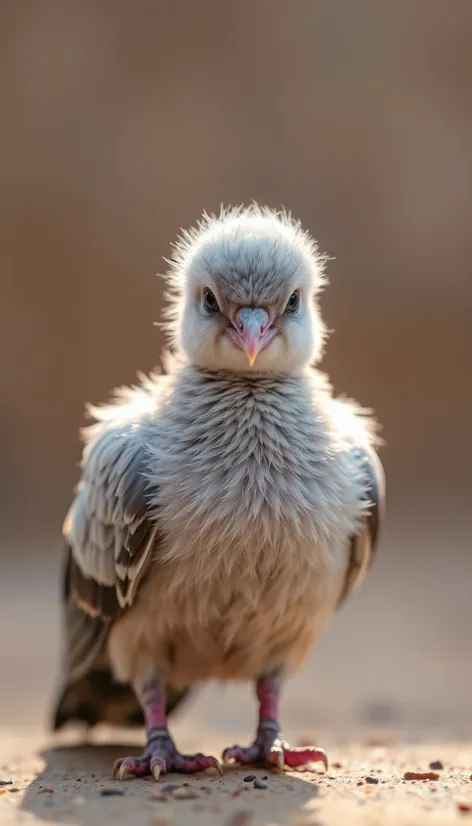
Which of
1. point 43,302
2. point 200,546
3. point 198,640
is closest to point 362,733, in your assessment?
point 198,640

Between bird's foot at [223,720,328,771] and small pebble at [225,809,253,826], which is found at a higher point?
bird's foot at [223,720,328,771]

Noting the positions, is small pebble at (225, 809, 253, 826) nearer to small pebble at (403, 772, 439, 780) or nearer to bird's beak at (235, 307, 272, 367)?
small pebble at (403, 772, 439, 780)

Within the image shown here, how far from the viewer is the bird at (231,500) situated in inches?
164

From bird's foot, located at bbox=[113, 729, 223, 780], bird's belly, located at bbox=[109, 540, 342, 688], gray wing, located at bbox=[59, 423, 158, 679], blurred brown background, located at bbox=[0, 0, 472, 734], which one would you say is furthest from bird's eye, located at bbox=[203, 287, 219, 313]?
blurred brown background, located at bbox=[0, 0, 472, 734]

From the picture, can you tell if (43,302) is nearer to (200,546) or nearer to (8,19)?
(8,19)

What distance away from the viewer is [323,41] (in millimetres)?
13789

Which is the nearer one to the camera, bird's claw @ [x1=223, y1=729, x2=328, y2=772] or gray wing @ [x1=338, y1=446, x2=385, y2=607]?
bird's claw @ [x1=223, y1=729, x2=328, y2=772]

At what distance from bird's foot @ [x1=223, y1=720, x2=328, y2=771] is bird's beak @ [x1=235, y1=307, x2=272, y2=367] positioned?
1511 mm

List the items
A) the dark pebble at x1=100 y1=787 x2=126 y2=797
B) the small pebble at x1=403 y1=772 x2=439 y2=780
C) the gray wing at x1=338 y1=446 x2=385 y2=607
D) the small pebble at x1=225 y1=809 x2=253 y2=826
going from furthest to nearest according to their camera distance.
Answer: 1. the gray wing at x1=338 y1=446 x2=385 y2=607
2. the small pebble at x1=403 y1=772 x2=439 y2=780
3. the dark pebble at x1=100 y1=787 x2=126 y2=797
4. the small pebble at x1=225 y1=809 x2=253 y2=826

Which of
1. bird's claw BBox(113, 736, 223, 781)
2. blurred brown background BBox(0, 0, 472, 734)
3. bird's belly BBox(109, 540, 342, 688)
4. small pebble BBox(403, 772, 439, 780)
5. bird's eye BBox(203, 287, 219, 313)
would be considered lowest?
small pebble BBox(403, 772, 439, 780)

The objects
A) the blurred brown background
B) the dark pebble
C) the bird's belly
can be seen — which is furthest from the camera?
the blurred brown background

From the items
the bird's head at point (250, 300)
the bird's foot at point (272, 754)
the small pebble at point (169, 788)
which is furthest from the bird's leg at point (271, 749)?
the bird's head at point (250, 300)

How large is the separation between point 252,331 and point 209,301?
342 mm

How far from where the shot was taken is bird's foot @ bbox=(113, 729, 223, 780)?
4.16m
